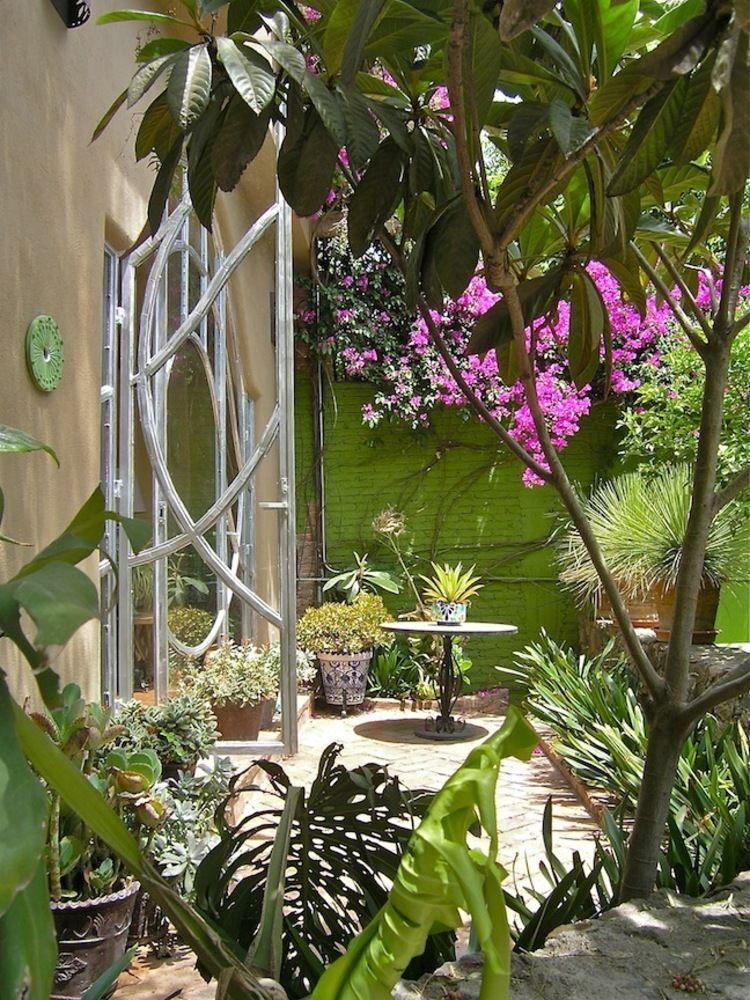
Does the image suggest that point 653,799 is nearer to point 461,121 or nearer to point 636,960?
point 636,960

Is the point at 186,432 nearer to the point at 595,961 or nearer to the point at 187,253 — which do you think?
the point at 187,253

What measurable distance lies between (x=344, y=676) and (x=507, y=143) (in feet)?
21.6

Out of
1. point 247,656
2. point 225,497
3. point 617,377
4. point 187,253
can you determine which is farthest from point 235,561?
point 617,377

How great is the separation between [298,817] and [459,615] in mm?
5875

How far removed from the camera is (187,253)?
5.36 metres

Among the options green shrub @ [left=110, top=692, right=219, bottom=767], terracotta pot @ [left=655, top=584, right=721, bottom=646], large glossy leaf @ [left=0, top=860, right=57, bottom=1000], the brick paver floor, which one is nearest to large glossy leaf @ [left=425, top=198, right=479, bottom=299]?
large glossy leaf @ [left=0, top=860, right=57, bottom=1000]

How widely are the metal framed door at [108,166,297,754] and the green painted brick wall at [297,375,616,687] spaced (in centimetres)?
286

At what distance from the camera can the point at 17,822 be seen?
0.48 metres

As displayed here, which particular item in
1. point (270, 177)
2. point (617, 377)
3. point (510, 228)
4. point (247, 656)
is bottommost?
point (247, 656)

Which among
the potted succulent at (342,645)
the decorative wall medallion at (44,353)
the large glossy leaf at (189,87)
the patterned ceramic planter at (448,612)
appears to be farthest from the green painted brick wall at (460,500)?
the large glossy leaf at (189,87)

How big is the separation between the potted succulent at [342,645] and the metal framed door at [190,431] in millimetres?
1530

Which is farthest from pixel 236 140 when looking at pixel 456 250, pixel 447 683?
pixel 447 683

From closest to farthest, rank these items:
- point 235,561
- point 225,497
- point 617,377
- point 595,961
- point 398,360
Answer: point 595,961, point 225,497, point 235,561, point 617,377, point 398,360

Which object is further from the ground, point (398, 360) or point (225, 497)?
point (398, 360)
